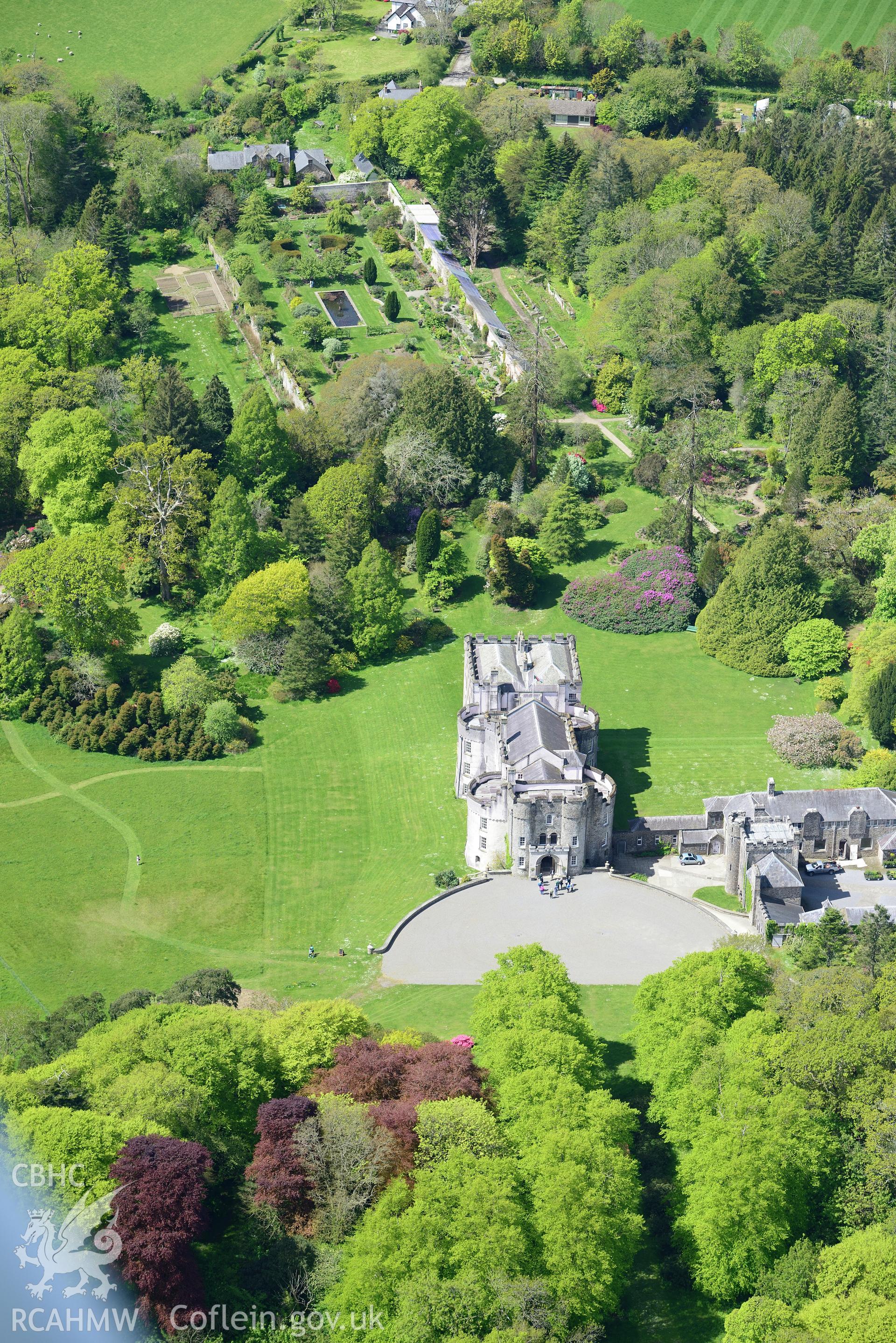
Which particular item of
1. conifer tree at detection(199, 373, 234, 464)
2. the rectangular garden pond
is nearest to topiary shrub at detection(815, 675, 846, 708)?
conifer tree at detection(199, 373, 234, 464)

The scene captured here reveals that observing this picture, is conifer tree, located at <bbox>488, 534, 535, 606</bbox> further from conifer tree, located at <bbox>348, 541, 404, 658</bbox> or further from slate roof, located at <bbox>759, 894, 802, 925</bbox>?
slate roof, located at <bbox>759, 894, 802, 925</bbox>

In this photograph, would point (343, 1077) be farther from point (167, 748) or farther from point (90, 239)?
point (90, 239)

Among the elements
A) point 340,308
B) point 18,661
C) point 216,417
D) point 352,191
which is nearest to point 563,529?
point 216,417

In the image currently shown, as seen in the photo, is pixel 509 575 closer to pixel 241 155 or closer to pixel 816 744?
pixel 816 744

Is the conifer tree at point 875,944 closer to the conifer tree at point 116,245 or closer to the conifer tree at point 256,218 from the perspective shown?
the conifer tree at point 116,245

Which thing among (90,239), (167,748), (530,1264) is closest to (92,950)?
(167,748)

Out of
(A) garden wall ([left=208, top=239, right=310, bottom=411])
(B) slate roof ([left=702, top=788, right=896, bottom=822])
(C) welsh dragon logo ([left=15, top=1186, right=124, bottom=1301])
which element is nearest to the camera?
(C) welsh dragon logo ([left=15, top=1186, right=124, bottom=1301])
